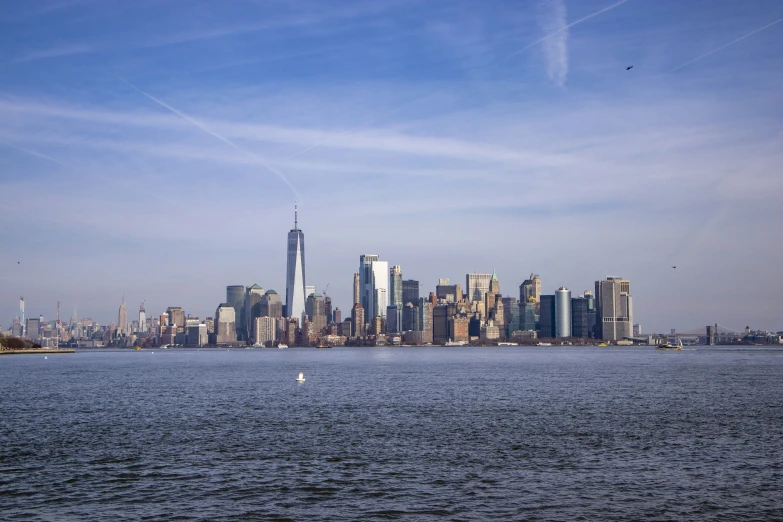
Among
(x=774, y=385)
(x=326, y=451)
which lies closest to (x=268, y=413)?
(x=326, y=451)

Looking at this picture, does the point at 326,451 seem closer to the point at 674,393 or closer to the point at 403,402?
the point at 403,402

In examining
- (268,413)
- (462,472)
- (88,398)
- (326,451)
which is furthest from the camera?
(88,398)

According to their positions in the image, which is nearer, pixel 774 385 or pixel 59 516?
pixel 59 516

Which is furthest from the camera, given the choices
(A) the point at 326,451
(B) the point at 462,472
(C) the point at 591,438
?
(C) the point at 591,438

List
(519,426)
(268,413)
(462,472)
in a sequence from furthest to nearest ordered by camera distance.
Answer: (268,413), (519,426), (462,472)

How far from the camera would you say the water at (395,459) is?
34531 millimetres

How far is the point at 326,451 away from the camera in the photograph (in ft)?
160

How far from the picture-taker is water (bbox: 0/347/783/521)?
34.5 m

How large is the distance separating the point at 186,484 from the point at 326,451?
11.7m

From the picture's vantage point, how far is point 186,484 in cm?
3925

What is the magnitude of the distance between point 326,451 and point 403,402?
111ft

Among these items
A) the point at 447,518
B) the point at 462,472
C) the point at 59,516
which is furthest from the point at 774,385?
the point at 59,516

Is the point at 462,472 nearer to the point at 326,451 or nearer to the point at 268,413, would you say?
the point at 326,451

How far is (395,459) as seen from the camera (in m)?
45.9
